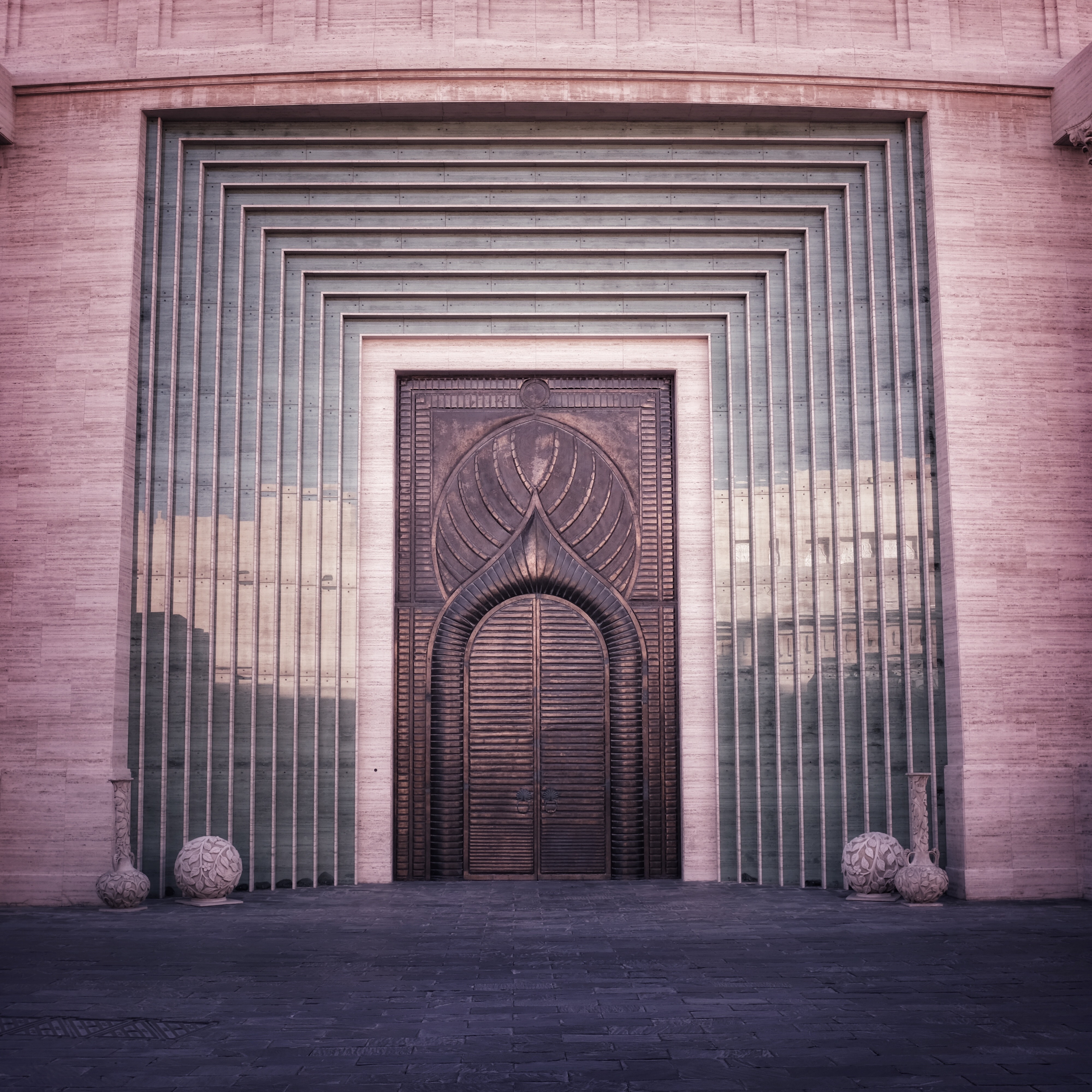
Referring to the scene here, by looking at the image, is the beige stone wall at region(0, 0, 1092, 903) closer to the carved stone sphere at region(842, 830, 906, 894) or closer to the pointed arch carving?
the carved stone sphere at region(842, 830, 906, 894)

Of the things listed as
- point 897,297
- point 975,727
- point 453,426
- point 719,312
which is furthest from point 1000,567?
point 453,426

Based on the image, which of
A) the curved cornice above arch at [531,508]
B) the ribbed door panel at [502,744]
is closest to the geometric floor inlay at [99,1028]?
the ribbed door panel at [502,744]

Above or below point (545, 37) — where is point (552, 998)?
below

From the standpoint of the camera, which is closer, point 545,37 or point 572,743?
point 545,37

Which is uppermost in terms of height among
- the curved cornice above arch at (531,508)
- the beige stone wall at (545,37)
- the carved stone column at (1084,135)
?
the beige stone wall at (545,37)

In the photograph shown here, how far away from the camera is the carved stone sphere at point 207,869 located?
9.25 metres

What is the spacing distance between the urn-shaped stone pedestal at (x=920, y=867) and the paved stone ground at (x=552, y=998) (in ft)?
1.26

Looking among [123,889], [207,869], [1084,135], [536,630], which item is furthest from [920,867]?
[1084,135]

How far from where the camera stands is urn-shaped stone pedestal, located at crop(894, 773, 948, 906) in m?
9.05

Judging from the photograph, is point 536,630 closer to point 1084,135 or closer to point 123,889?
point 123,889

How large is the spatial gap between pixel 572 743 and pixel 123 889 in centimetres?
422

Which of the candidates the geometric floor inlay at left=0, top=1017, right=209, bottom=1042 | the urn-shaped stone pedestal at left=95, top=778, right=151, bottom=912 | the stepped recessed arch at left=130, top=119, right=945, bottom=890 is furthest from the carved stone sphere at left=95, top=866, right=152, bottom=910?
the geometric floor inlay at left=0, top=1017, right=209, bottom=1042

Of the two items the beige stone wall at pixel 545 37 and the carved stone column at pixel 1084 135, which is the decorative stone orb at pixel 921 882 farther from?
the beige stone wall at pixel 545 37

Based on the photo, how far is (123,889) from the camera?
9.09 meters
